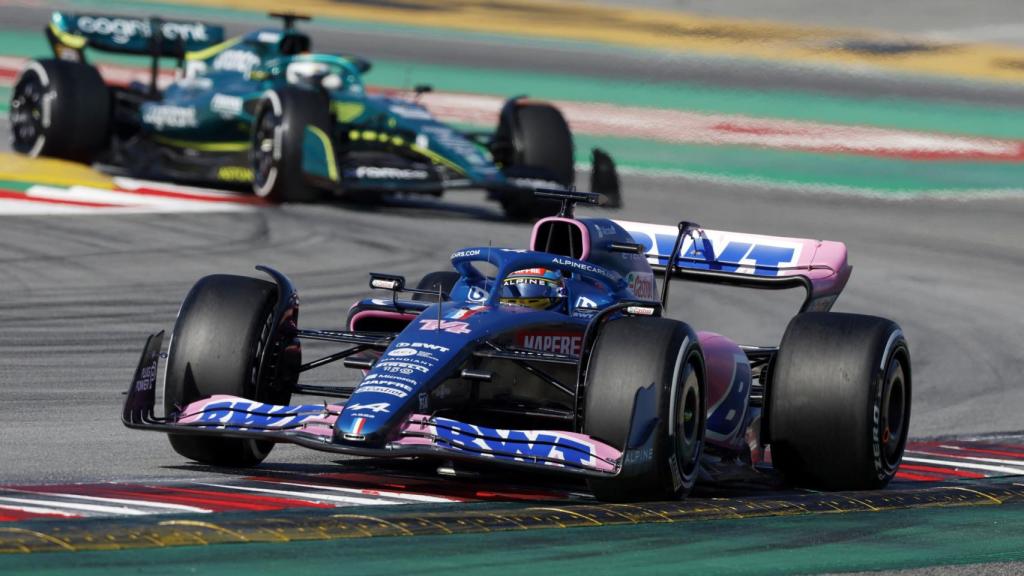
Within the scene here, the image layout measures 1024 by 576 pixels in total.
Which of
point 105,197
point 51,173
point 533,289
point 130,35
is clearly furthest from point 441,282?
point 130,35

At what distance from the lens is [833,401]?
28.6 feet

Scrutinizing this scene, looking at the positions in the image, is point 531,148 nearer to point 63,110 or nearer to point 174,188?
point 174,188

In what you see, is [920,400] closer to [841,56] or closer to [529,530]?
[529,530]

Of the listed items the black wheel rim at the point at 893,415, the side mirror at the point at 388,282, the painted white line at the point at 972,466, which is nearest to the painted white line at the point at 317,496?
the side mirror at the point at 388,282

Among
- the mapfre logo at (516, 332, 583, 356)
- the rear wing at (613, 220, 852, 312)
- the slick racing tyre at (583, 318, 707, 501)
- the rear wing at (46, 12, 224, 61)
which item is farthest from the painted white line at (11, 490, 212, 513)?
the rear wing at (46, 12, 224, 61)

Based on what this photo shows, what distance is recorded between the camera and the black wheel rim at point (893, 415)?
8922 millimetres

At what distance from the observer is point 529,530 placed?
7457 mm

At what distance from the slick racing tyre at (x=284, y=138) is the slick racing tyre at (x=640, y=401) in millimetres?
10963

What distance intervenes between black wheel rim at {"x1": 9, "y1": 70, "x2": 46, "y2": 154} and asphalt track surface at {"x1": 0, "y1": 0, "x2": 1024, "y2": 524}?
288cm

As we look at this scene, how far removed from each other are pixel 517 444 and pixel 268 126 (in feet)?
38.7

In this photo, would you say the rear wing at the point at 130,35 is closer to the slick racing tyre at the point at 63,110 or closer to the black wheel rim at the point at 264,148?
the slick racing tyre at the point at 63,110

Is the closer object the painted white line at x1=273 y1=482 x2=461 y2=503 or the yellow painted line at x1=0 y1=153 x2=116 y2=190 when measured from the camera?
the painted white line at x1=273 y1=482 x2=461 y2=503

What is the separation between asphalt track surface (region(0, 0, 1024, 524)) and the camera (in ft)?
33.6

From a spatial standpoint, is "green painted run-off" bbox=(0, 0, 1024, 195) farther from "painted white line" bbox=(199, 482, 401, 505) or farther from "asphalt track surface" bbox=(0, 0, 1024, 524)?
"painted white line" bbox=(199, 482, 401, 505)
